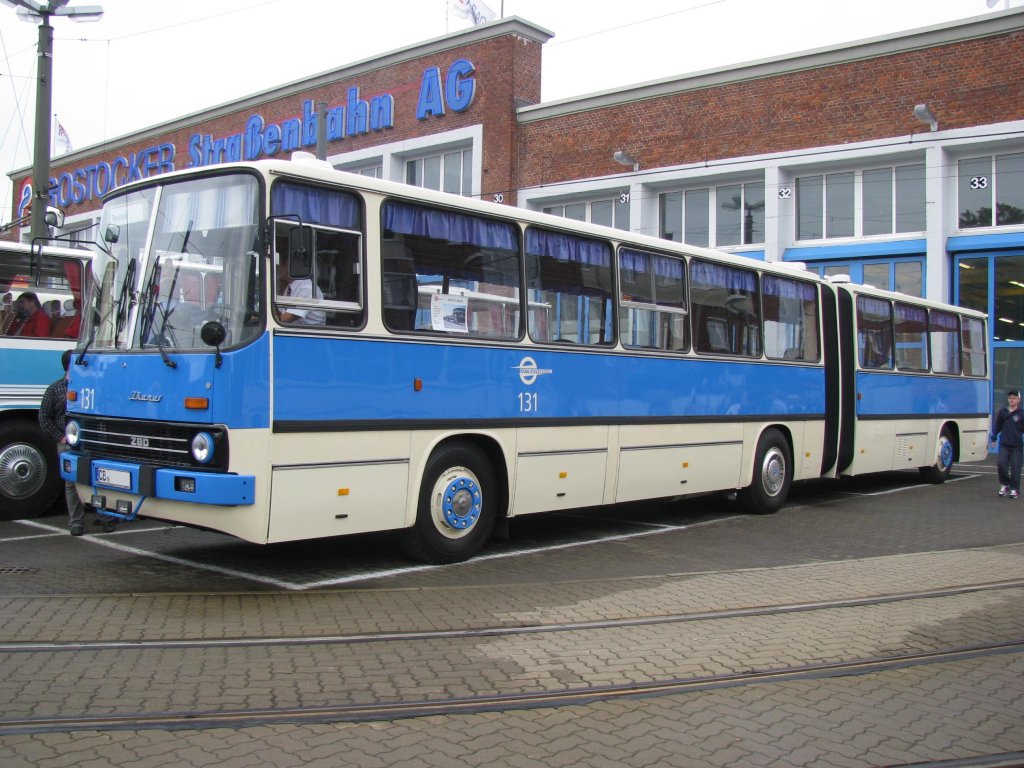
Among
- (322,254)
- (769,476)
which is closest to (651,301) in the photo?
(769,476)

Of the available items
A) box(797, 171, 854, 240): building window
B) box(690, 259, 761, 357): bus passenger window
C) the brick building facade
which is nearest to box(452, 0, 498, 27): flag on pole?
the brick building facade

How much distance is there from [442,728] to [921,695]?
8.90 feet

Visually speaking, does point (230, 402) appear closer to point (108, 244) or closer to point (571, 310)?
point (108, 244)

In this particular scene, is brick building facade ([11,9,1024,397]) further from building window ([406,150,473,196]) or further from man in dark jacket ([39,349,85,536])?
man in dark jacket ([39,349,85,536])

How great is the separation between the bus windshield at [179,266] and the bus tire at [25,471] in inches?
123

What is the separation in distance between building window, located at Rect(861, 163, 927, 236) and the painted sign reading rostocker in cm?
1156

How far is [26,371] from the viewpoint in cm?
1062

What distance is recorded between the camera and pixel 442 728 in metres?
4.57

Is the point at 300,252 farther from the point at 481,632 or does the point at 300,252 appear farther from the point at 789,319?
the point at 789,319

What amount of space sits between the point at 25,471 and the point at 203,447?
4833mm

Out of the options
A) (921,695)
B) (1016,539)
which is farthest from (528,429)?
(1016,539)

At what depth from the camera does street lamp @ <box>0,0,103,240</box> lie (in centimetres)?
1568

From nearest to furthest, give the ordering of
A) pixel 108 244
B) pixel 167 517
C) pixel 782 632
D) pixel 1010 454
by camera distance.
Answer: pixel 782 632
pixel 167 517
pixel 108 244
pixel 1010 454

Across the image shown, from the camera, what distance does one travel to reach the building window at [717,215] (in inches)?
969
